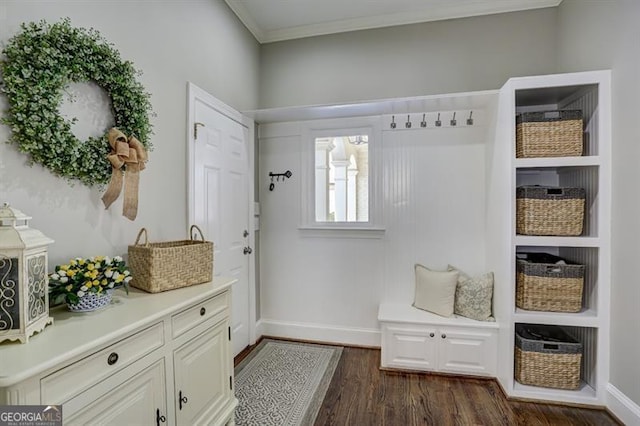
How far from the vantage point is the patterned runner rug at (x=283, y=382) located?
201 cm

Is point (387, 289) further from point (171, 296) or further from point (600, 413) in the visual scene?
point (171, 296)

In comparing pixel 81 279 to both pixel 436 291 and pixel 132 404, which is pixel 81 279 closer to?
pixel 132 404

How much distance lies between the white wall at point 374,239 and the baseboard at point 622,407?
43.4 inches

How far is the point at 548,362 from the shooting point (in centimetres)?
216

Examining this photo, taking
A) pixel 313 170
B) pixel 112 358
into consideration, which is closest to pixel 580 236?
pixel 313 170

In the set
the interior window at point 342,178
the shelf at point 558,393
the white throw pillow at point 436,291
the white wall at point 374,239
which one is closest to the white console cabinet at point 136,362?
the white wall at point 374,239

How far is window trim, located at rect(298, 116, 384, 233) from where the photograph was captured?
294 cm

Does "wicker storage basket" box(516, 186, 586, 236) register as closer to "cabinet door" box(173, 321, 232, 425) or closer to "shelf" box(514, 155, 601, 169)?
"shelf" box(514, 155, 601, 169)

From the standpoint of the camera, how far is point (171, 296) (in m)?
1.44

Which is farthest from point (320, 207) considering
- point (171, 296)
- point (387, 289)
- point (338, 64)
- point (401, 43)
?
point (171, 296)

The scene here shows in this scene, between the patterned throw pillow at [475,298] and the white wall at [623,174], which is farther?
the patterned throw pillow at [475,298]

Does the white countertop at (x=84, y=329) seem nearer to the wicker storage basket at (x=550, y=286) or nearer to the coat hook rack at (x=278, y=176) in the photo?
the coat hook rack at (x=278, y=176)

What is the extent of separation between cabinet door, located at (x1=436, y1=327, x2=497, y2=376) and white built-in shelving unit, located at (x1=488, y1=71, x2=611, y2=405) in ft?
0.28

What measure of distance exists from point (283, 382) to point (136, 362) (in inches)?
56.9
